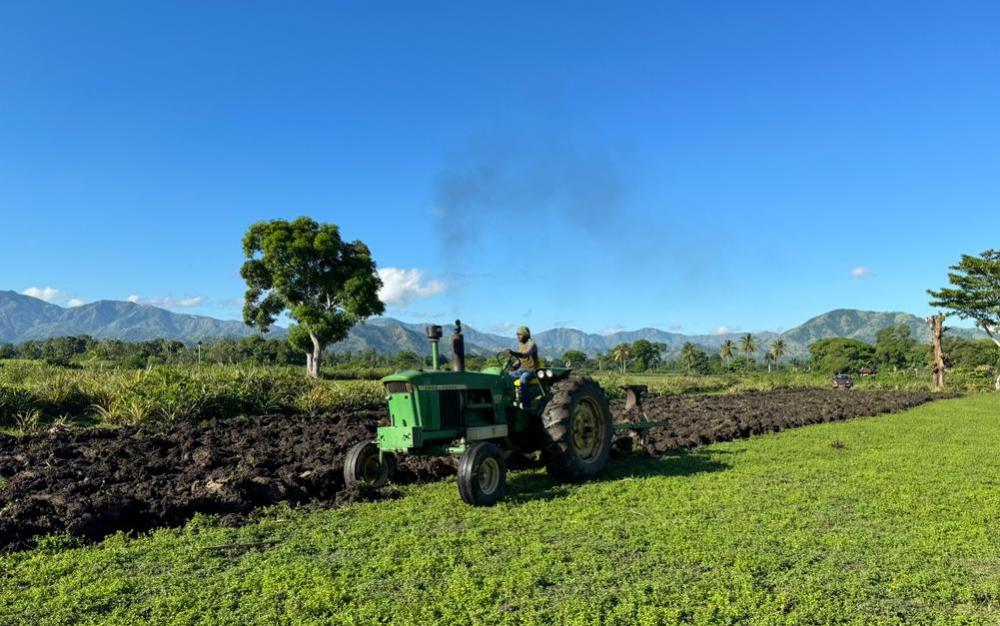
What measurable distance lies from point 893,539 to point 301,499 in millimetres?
5607

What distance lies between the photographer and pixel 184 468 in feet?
27.6

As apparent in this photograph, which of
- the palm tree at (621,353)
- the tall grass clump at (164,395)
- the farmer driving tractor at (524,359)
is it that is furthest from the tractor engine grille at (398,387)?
the palm tree at (621,353)

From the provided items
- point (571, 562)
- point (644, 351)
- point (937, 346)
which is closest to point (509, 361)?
point (571, 562)

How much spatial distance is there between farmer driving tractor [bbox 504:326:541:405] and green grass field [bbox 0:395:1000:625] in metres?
1.30

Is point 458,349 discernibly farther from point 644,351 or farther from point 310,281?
point 644,351

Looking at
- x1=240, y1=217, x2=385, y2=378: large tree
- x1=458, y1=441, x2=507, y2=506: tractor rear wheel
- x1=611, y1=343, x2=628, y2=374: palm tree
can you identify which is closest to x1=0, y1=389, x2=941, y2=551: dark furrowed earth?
x1=458, y1=441, x2=507, y2=506: tractor rear wheel

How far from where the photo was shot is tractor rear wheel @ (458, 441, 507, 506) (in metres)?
6.71

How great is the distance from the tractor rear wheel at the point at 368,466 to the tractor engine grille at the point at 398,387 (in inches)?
34.6

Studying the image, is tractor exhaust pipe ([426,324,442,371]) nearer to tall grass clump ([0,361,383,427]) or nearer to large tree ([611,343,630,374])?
tall grass clump ([0,361,383,427])

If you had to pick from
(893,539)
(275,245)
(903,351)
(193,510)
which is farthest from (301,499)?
(903,351)

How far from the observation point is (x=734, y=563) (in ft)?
15.8

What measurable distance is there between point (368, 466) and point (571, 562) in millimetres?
3569

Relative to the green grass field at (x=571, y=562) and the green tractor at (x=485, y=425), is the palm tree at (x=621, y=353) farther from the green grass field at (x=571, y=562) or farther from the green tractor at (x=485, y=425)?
the green grass field at (x=571, y=562)

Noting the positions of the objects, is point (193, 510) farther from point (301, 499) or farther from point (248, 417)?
point (248, 417)
